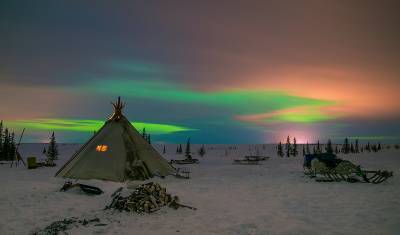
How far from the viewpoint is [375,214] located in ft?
40.0

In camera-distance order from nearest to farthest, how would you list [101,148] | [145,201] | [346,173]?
[145,201]
[101,148]
[346,173]

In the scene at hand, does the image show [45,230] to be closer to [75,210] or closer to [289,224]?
[75,210]

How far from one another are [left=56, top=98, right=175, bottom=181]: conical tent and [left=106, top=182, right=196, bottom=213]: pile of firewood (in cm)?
692

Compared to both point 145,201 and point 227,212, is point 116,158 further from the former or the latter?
point 227,212

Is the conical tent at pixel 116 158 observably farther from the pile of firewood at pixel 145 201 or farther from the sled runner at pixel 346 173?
the sled runner at pixel 346 173

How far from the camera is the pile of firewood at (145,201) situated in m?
12.6

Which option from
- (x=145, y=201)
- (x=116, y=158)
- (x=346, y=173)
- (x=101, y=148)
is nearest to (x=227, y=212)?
(x=145, y=201)

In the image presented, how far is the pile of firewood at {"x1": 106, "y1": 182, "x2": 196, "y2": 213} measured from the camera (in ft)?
41.4

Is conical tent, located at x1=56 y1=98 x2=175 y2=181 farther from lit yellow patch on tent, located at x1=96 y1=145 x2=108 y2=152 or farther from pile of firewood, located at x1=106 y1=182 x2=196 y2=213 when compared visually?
pile of firewood, located at x1=106 y1=182 x2=196 y2=213

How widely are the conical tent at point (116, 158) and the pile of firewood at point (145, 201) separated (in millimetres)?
6919

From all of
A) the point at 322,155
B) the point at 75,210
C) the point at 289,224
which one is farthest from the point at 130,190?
the point at 322,155

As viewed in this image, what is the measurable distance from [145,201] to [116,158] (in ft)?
30.1

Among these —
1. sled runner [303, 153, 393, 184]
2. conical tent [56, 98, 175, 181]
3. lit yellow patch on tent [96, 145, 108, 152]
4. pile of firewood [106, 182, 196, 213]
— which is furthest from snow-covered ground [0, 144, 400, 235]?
lit yellow patch on tent [96, 145, 108, 152]

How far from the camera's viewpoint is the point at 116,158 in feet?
70.1
